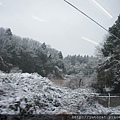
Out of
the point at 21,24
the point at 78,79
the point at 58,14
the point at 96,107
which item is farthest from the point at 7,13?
the point at 78,79

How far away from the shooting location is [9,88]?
657 centimetres

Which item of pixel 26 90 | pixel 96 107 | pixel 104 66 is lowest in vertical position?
pixel 96 107

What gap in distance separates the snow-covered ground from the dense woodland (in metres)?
3.25

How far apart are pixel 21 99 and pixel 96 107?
3887mm

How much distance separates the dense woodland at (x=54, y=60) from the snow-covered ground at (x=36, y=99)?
3.25 metres

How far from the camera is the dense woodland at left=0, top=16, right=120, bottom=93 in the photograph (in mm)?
12102

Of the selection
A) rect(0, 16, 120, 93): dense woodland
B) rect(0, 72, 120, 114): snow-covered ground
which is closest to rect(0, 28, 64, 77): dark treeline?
rect(0, 16, 120, 93): dense woodland

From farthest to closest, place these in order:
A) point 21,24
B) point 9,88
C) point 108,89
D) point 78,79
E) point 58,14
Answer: point 78,79 → point 108,89 → point 21,24 → point 9,88 → point 58,14

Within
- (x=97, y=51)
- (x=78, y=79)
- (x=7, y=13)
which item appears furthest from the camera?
(x=78, y=79)

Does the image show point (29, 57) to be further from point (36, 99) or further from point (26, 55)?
point (36, 99)

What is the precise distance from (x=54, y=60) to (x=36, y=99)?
1613 cm

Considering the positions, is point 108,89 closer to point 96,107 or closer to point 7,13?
point 96,107

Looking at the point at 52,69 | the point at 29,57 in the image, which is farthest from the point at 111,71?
the point at 52,69

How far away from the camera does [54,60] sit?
22406 mm
